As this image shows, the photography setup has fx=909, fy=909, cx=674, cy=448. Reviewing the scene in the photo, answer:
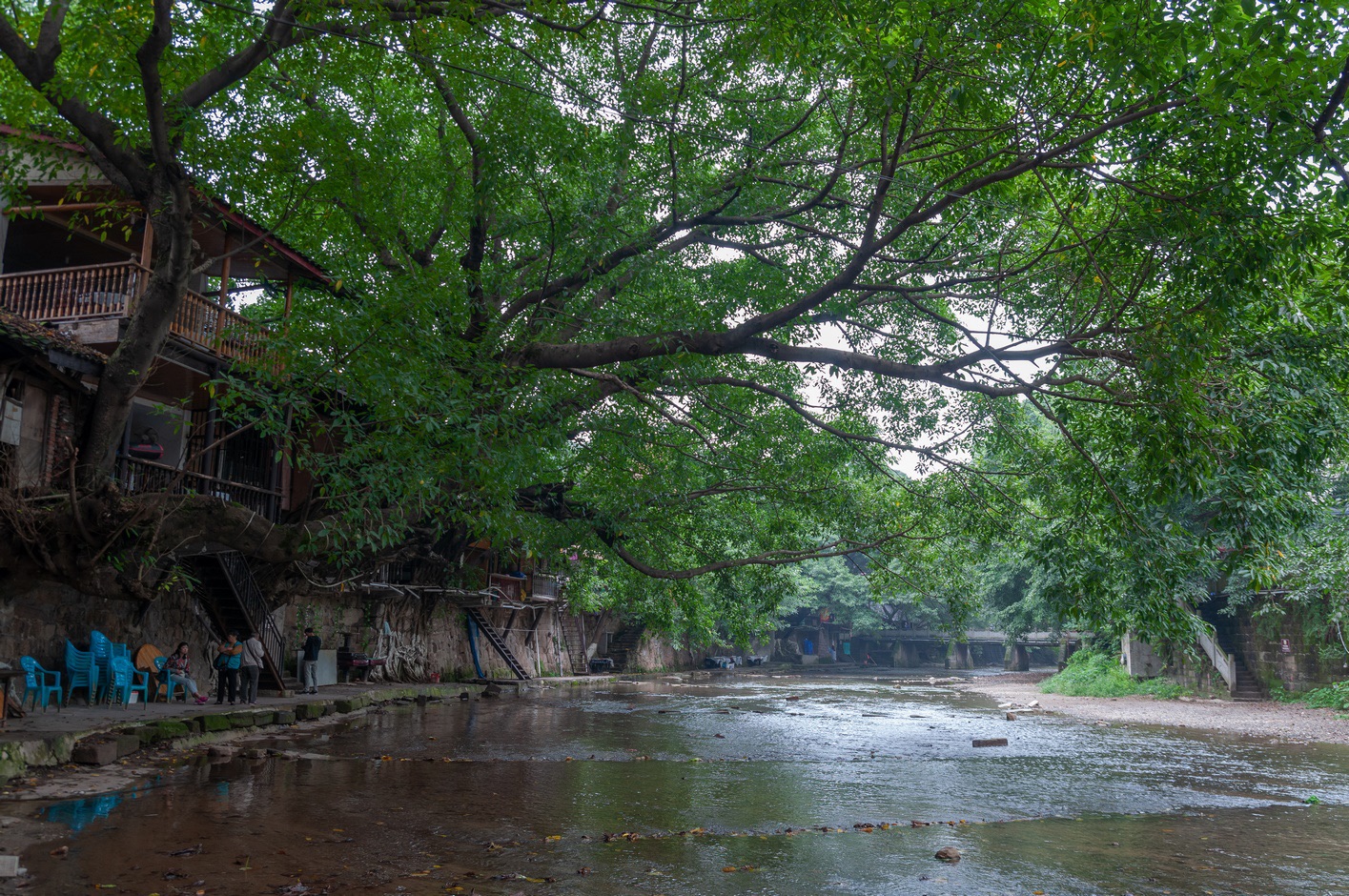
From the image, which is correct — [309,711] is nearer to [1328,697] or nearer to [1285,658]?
[1328,697]

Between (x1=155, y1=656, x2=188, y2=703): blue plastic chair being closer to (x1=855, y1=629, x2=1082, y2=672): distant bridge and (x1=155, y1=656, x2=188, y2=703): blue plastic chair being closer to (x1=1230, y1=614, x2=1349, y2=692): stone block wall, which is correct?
(x1=1230, y1=614, x2=1349, y2=692): stone block wall

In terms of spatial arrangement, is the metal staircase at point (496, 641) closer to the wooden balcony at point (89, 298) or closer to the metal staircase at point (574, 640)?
the metal staircase at point (574, 640)

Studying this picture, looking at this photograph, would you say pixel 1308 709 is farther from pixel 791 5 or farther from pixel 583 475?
pixel 791 5

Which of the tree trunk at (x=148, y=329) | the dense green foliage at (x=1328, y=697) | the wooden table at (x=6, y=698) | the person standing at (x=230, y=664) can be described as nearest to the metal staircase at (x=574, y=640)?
the person standing at (x=230, y=664)

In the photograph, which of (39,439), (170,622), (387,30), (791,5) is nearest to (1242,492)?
(791,5)

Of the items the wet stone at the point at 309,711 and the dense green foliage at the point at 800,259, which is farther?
the wet stone at the point at 309,711

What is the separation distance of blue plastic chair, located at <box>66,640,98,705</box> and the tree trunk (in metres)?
4.27

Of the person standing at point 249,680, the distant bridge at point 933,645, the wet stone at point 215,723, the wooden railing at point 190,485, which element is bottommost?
the distant bridge at point 933,645

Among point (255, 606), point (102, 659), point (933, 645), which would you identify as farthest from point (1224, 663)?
point (933, 645)

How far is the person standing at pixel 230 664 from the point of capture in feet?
48.6

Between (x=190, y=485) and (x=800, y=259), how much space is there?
1081cm

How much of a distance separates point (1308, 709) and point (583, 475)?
749 inches

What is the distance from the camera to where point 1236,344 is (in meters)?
7.87

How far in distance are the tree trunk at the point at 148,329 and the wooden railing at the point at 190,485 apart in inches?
105
